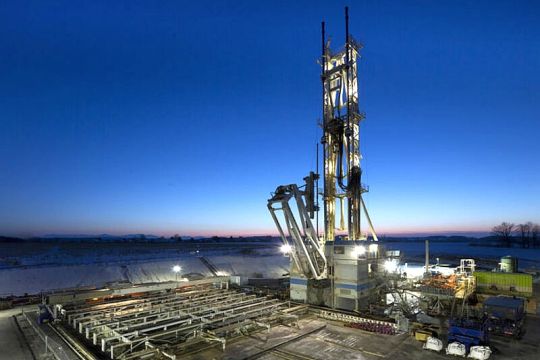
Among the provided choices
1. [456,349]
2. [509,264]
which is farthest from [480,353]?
[509,264]

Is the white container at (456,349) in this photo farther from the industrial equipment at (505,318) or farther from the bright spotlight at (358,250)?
the bright spotlight at (358,250)

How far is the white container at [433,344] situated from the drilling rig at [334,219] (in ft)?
19.7

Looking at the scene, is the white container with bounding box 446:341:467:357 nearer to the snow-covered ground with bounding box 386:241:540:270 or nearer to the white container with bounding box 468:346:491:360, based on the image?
the white container with bounding box 468:346:491:360

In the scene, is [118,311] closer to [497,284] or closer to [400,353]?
[400,353]

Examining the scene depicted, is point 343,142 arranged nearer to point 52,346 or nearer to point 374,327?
point 374,327

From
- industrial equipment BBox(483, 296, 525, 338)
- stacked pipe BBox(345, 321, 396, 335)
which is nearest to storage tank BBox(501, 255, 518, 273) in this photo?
industrial equipment BBox(483, 296, 525, 338)

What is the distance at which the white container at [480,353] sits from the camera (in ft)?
42.4

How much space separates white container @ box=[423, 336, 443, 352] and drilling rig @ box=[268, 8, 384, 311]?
6.02 metres

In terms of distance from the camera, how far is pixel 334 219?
28.4m

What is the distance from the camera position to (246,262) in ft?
194

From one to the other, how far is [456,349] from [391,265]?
12.1 meters

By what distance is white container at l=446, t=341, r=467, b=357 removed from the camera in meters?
13.3

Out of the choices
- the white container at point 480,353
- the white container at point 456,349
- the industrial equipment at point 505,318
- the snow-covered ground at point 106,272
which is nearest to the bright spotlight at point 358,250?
the industrial equipment at point 505,318

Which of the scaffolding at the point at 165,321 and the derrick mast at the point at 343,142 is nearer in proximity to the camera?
the scaffolding at the point at 165,321
